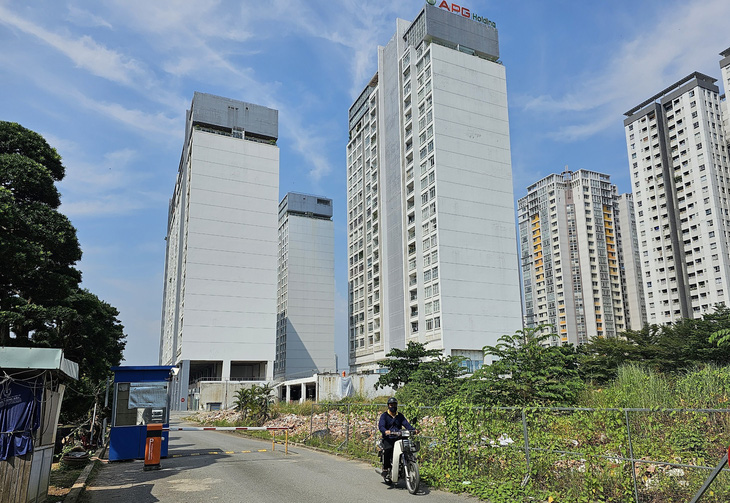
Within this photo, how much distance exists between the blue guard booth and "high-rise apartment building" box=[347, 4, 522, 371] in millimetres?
46282

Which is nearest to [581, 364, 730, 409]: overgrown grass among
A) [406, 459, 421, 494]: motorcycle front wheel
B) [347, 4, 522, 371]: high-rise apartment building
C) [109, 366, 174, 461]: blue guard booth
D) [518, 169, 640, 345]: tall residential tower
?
[406, 459, 421, 494]: motorcycle front wheel

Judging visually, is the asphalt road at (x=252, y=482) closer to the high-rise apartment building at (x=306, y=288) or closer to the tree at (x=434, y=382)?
the tree at (x=434, y=382)

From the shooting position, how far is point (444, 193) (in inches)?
2598

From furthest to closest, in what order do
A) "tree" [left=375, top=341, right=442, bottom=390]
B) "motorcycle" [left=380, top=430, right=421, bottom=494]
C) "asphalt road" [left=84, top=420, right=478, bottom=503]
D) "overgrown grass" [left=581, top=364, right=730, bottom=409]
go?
1. "tree" [left=375, top=341, right=442, bottom=390]
2. "overgrown grass" [left=581, top=364, right=730, bottom=409]
3. "motorcycle" [left=380, top=430, right=421, bottom=494]
4. "asphalt road" [left=84, top=420, right=478, bottom=503]

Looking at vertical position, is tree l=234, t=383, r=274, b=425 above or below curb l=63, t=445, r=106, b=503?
above

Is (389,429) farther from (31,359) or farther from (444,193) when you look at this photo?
(444,193)

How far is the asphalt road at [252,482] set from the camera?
10.2 meters

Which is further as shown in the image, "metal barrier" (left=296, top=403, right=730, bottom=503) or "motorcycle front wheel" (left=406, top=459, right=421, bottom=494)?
"motorcycle front wheel" (left=406, top=459, right=421, bottom=494)

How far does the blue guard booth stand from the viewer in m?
17.0

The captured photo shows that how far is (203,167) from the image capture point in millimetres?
86625

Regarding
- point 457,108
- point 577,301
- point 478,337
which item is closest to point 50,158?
point 478,337

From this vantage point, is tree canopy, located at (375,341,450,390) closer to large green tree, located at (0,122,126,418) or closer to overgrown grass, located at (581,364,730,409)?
large green tree, located at (0,122,126,418)

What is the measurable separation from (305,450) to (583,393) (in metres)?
9.53

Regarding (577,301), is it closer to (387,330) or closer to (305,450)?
(387,330)
